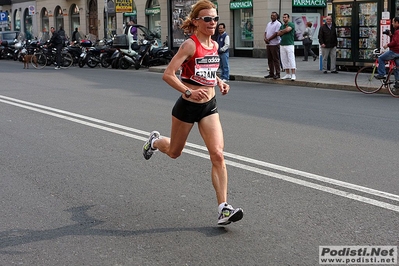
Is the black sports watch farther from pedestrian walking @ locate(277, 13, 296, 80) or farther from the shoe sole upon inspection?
pedestrian walking @ locate(277, 13, 296, 80)

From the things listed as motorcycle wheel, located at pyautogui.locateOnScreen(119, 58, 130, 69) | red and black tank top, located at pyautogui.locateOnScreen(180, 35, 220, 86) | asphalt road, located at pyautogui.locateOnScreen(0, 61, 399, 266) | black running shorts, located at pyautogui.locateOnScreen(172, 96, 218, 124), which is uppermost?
red and black tank top, located at pyautogui.locateOnScreen(180, 35, 220, 86)

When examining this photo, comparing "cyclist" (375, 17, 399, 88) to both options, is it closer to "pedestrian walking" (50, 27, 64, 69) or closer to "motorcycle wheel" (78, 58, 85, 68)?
"pedestrian walking" (50, 27, 64, 69)

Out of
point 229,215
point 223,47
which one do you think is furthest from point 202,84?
point 223,47

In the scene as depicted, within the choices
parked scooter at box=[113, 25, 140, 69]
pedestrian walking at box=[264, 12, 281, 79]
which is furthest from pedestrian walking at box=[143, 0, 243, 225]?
parked scooter at box=[113, 25, 140, 69]

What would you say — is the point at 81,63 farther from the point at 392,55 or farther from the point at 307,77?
the point at 392,55

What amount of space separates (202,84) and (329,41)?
49.6 feet

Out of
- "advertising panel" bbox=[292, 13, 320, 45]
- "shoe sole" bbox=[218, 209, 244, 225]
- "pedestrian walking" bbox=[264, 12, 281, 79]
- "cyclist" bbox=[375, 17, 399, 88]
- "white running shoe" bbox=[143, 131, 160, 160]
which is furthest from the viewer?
"advertising panel" bbox=[292, 13, 320, 45]

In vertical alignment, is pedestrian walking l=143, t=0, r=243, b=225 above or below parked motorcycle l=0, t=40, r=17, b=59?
below

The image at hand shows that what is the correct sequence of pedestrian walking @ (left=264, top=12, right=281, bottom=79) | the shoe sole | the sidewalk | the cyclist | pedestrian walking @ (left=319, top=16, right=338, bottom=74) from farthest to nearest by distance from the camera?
pedestrian walking @ (left=319, top=16, right=338, bottom=74)
pedestrian walking @ (left=264, top=12, right=281, bottom=79)
the sidewalk
the cyclist
the shoe sole

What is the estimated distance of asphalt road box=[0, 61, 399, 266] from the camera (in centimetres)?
485

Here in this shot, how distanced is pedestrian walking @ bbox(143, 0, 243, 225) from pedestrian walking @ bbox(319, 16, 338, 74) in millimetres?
14883

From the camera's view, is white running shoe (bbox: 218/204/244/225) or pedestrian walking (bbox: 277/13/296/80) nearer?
white running shoe (bbox: 218/204/244/225)

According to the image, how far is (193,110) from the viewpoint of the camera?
5.41m

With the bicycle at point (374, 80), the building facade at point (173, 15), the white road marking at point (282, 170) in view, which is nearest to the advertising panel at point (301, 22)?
the building facade at point (173, 15)
